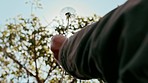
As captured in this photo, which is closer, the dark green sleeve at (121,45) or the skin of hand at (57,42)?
the dark green sleeve at (121,45)

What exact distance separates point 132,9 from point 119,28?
0.15 ft

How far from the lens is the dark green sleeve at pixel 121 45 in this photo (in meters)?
0.46

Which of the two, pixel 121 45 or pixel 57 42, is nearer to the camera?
pixel 121 45

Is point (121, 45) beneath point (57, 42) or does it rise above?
beneath

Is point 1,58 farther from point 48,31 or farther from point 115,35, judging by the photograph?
point 115,35

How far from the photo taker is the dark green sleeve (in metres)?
0.46

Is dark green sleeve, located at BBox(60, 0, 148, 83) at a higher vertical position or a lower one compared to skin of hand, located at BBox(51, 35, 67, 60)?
lower

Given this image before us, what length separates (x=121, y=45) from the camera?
0.52 meters

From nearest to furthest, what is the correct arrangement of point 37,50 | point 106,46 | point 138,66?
point 138,66, point 106,46, point 37,50

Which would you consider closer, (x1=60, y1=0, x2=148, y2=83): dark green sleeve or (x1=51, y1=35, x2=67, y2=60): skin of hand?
(x1=60, y1=0, x2=148, y2=83): dark green sleeve

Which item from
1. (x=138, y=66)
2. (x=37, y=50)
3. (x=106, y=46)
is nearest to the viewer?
(x=138, y=66)

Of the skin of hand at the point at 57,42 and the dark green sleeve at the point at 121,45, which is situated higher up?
the skin of hand at the point at 57,42

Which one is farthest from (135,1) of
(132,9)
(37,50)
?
(37,50)

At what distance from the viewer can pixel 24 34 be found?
13.9 meters
